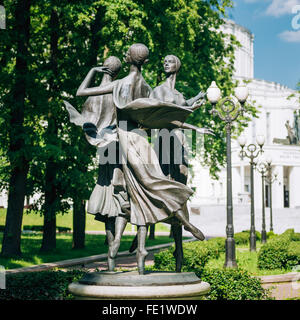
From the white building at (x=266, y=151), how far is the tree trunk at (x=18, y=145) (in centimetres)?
3507

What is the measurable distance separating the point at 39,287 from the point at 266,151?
49.2 metres

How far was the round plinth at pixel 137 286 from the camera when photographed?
5273 mm

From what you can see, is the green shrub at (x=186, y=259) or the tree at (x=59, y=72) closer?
the green shrub at (x=186, y=259)

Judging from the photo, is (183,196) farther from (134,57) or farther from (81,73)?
(81,73)

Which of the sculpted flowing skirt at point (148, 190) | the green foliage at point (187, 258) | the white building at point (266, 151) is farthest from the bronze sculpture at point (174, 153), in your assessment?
the white building at point (266, 151)

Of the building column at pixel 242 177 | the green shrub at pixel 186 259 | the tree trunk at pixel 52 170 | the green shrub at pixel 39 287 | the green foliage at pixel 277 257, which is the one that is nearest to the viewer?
the green shrub at pixel 39 287

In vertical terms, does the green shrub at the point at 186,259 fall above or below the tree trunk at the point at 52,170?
below

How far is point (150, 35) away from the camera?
53.2ft

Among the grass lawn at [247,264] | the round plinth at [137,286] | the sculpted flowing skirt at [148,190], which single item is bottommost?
the grass lawn at [247,264]

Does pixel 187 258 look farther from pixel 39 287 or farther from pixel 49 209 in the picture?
pixel 49 209

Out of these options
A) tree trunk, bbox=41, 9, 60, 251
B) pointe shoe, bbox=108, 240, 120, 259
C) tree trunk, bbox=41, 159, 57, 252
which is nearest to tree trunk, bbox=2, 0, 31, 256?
tree trunk, bbox=41, 9, 60, 251

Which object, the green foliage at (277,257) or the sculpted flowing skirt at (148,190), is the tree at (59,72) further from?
the sculpted flowing skirt at (148,190)

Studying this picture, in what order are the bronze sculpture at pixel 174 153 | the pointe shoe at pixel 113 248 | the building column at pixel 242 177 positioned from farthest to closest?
the building column at pixel 242 177 < the bronze sculpture at pixel 174 153 < the pointe shoe at pixel 113 248

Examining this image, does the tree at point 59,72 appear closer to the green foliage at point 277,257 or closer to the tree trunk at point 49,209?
the tree trunk at point 49,209
